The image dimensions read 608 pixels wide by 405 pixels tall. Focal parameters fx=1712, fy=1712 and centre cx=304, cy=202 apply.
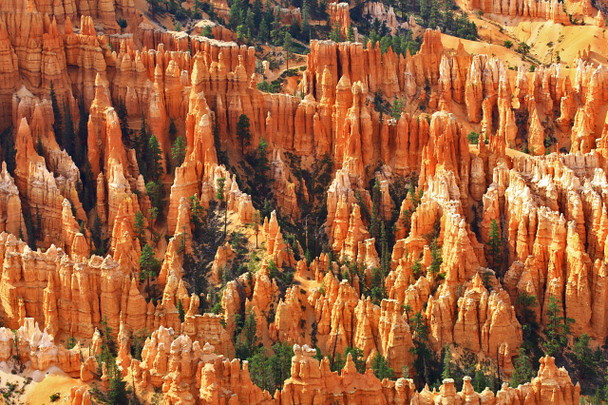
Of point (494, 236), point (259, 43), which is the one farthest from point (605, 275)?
point (259, 43)

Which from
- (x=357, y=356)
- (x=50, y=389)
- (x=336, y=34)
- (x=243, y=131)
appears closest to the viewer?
(x=50, y=389)

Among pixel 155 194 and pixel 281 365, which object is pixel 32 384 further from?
pixel 155 194

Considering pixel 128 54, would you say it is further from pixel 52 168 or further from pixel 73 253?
pixel 73 253

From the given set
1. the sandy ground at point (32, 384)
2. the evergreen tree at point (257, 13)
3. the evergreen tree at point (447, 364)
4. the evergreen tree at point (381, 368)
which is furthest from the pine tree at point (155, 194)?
the evergreen tree at point (257, 13)

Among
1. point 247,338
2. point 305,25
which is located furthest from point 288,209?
point 305,25

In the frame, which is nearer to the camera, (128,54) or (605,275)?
(605,275)

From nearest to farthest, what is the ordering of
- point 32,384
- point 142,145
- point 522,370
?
point 32,384 < point 522,370 < point 142,145

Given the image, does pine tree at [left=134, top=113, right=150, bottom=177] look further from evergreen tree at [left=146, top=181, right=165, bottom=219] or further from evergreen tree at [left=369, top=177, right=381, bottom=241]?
evergreen tree at [left=369, top=177, right=381, bottom=241]
